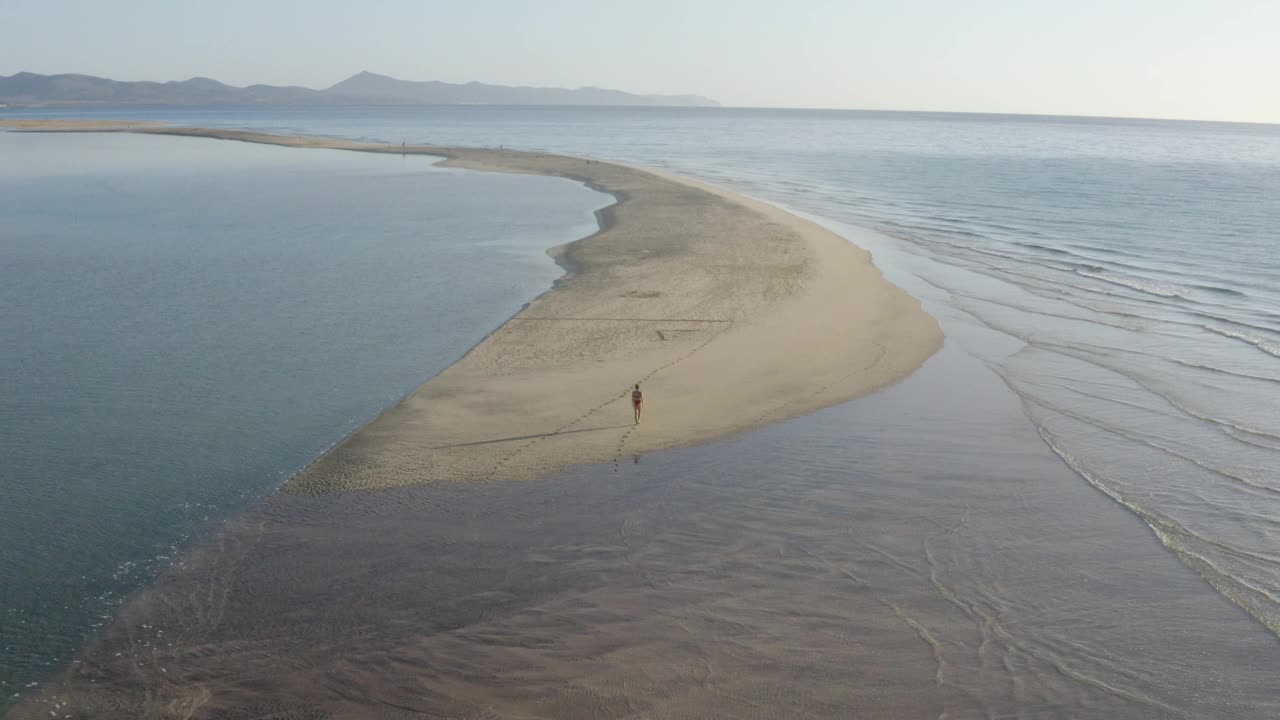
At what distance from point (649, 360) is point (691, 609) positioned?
11.2 metres

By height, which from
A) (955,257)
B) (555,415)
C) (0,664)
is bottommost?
(0,664)

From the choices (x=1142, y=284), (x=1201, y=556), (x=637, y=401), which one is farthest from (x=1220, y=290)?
(x=637, y=401)

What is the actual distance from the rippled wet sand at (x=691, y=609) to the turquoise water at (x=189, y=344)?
1.63 metres

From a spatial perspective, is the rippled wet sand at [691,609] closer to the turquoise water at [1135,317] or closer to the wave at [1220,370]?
the turquoise water at [1135,317]

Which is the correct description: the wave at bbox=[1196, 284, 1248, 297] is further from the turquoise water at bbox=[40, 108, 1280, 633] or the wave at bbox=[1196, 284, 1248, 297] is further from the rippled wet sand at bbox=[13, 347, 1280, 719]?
the rippled wet sand at bbox=[13, 347, 1280, 719]

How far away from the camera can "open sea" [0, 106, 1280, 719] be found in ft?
36.8

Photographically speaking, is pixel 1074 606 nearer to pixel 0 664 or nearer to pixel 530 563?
pixel 530 563

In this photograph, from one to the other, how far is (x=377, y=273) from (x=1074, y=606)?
28296mm

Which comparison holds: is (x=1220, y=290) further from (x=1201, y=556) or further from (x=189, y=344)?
(x=189, y=344)

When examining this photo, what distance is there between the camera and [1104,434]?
19125 millimetres

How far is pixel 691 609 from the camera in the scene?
12.4 metres

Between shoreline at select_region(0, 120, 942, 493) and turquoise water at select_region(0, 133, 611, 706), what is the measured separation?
1.48 metres

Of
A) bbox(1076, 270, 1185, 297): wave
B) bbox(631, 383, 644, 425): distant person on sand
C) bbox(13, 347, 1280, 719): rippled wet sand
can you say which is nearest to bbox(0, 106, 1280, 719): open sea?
bbox(13, 347, 1280, 719): rippled wet sand

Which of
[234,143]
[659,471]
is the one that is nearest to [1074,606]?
[659,471]
